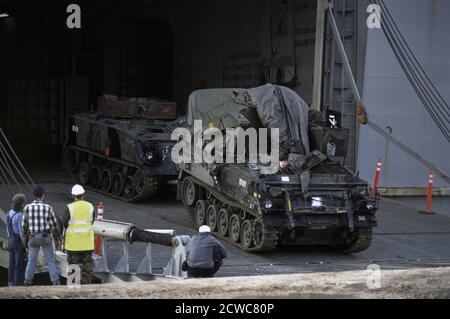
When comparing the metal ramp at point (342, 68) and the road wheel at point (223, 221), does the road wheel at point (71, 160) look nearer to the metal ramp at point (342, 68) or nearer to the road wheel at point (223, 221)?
the metal ramp at point (342, 68)

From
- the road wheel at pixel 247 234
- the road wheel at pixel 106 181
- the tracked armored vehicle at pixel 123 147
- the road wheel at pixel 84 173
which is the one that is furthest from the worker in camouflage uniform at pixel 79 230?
the road wheel at pixel 84 173

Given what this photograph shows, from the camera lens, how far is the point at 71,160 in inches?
931

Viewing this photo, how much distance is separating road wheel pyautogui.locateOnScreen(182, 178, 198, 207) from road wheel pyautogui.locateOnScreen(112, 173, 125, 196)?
350 cm

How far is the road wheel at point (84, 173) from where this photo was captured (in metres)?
22.5

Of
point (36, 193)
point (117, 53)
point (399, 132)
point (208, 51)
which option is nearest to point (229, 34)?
point (208, 51)

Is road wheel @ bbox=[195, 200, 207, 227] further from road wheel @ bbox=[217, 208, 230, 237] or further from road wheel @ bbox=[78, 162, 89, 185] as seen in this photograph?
road wheel @ bbox=[78, 162, 89, 185]

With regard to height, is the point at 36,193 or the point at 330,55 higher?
the point at 330,55

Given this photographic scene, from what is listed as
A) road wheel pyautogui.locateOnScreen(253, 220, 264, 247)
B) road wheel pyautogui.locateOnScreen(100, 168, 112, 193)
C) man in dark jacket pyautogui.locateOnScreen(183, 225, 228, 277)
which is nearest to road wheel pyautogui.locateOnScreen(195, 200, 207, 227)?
road wheel pyautogui.locateOnScreen(253, 220, 264, 247)

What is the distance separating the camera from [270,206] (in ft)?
45.3

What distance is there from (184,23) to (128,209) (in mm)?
14042

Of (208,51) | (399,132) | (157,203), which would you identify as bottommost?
(157,203)

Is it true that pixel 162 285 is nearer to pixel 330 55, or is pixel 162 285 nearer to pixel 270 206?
pixel 270 206
